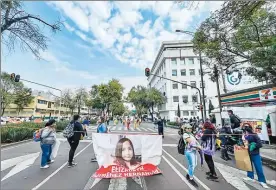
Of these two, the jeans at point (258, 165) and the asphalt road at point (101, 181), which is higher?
the jeans at point (258, 165)

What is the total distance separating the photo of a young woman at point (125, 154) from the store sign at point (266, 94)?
14.1 meters

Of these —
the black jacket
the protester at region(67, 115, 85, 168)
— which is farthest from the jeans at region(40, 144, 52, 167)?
the black jacket

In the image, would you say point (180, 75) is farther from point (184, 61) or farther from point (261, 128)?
point (261, 128)

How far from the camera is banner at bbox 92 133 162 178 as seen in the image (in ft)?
16.2

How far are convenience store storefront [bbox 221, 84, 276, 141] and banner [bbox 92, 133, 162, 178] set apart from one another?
28.4 feet

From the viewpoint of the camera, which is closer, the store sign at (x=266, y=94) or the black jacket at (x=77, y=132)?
the black jacket at (x=77, y=132)

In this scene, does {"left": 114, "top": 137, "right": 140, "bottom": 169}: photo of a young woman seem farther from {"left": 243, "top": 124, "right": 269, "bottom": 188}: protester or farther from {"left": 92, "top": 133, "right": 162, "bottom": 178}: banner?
{"left": 243, "top": 124, "right": 269, "bottom": 188}: protester

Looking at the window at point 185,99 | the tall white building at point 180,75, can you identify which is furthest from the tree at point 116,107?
the window at point 185,99

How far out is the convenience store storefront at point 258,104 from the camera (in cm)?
1065

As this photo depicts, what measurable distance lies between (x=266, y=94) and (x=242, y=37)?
7.34 m

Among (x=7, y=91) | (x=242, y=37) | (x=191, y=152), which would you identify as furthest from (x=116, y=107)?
(x=191, y=152)

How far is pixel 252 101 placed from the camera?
1686 cm

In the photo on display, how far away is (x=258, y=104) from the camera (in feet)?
53.7

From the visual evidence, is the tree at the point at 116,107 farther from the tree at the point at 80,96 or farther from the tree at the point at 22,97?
the tree at the point at 22,97
